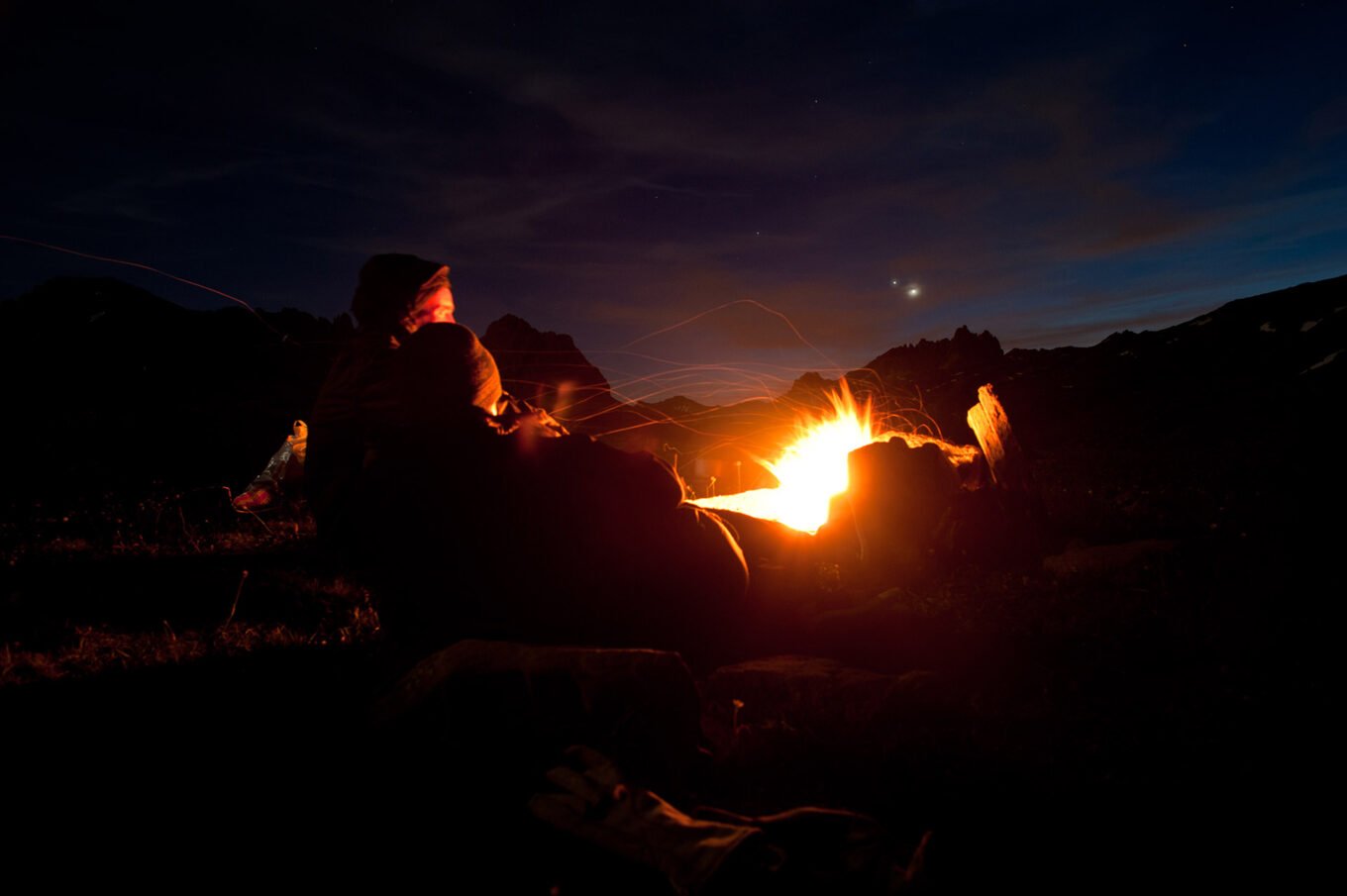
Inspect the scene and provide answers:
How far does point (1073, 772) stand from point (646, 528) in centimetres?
371

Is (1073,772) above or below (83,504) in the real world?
below

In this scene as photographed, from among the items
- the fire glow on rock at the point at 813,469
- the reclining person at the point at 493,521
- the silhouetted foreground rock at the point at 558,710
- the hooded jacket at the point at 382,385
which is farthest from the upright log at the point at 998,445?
the hooded jacket at the point at 382,385

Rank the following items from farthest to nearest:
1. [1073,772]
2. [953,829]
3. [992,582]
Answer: [992,582] < [1073,772] < [953,829]

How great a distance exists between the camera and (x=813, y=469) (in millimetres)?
10781

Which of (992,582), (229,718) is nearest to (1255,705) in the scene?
(992,582)

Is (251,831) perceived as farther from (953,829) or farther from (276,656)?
(953,829)

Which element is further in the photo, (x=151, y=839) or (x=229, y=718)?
(x=229, y=718)

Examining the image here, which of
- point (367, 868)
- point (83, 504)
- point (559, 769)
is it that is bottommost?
point (367, 868)

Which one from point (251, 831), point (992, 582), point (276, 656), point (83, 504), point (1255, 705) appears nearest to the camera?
point (251, 831)

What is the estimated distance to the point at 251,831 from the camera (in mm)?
3350

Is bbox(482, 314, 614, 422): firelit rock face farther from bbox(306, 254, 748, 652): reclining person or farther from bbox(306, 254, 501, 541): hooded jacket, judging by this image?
bbox(306, 254, 748, 652): reclining person

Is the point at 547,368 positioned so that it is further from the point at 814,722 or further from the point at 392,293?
the point at 814,722

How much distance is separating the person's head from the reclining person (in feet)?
2.35

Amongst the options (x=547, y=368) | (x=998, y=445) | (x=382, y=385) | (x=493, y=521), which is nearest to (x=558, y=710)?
(x=493, y=521)
